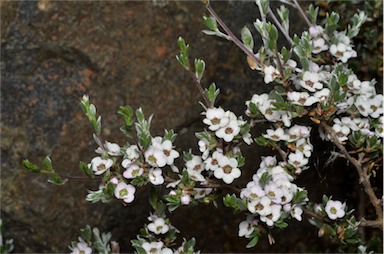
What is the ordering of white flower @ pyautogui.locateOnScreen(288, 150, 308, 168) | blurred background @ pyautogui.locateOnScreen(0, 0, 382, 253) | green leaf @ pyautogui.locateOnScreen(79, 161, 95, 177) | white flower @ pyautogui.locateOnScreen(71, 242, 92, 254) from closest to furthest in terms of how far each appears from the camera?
green leaf @ pyautogui.locateOnScreen(79, 161, 95, 177), white flower @ pyautogui.locateOnScreen(288, 150, 308, 168), white flower @ pyautogui.locateOnScreen(71, 242, 92, 254), blurred background @ pyautogui.locateOnScreen(0, 0, 382, 253)

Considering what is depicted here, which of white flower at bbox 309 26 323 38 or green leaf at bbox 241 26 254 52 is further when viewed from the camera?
white flower at bbox 309 26 323 38

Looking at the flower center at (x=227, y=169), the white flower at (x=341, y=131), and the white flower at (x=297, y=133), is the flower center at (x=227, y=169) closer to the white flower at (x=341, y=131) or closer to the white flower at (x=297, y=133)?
the white flower at (x=297, y=133)

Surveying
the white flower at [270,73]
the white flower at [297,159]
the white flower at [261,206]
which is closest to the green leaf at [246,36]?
the white flower at [270,73]

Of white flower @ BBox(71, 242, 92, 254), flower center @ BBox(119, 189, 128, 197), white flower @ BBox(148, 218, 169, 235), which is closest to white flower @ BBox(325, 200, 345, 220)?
white flower @ BBox(148, 218, 169, 235)

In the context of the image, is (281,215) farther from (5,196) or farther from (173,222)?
(5,196)

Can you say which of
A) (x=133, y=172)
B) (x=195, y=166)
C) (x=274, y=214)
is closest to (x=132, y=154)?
(x=133, y=172)

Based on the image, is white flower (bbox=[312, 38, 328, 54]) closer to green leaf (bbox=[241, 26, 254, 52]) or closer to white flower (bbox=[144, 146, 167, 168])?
green leaf (bbox=[241, 26, 254, 52])

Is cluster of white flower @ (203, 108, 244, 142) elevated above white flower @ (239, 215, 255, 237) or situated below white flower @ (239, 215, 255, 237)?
above

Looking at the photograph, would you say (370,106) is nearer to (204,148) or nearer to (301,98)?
(301,98)
